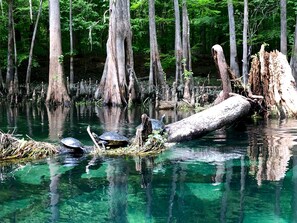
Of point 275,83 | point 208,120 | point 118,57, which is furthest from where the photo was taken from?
point 118,57

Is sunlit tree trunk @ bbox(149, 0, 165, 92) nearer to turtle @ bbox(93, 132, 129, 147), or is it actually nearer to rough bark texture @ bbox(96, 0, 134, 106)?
rough bark texture @ bbox(96, 0, 134, 106)

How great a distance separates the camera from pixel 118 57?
1917 cm

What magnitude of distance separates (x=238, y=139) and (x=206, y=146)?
1238 millimetres

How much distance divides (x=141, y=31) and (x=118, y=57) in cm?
1152

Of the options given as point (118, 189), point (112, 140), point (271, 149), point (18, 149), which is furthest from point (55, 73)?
point (118, 189)

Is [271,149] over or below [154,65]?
below

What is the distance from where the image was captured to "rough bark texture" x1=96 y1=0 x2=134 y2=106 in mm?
18875

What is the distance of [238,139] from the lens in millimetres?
9688

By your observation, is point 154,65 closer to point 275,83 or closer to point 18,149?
point 275,83

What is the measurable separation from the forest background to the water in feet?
51.4

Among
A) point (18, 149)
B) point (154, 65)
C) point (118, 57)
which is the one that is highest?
point (118, 57)

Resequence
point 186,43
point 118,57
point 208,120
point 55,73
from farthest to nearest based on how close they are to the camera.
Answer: point 186,43, point 55,73, point 118,57, point 208,120

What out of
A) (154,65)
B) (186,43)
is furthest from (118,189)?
(186,43)

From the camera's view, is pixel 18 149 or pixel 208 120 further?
pixel 208 120
